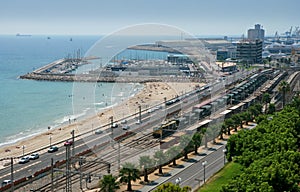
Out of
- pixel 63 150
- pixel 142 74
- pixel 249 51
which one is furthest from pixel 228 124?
pixel 249 51

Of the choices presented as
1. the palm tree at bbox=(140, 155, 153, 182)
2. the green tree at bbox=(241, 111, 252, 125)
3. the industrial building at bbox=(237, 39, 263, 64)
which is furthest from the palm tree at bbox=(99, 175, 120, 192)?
the industrial building at bbox=(237, 39, 263, 64)

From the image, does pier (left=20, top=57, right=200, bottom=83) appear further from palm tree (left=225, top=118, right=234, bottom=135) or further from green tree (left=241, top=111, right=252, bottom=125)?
palm tree (left=225, top=118, right=234, bottom=135)

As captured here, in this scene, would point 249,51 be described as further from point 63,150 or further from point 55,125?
point 63,150

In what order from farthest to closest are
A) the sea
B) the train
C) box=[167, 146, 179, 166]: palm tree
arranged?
the sea → the train → box=[167, 146, 179, 166]: palm tree

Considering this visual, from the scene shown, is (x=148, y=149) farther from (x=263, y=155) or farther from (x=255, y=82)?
(x=255, y=82)

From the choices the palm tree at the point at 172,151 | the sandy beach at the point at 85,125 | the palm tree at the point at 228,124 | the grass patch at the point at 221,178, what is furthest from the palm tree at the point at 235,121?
the palm tree at the point at 172,151

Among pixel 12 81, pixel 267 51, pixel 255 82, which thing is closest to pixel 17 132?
pixel 255 82

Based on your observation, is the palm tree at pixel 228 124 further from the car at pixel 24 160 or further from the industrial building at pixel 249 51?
the industrial building at pixel 249 51
